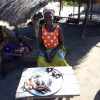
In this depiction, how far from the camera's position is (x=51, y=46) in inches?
237

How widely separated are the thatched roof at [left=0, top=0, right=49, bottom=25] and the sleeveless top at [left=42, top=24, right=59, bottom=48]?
1.33 m

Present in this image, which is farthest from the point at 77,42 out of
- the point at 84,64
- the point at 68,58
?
the point at 84,64

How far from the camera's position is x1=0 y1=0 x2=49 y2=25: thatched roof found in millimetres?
7168

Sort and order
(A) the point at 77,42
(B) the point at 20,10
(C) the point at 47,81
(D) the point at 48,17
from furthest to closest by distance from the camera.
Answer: (A) the point at 77,42 < (B) the point at 20,10 < (D) the point at 48,17 < (C) the point at 47,81

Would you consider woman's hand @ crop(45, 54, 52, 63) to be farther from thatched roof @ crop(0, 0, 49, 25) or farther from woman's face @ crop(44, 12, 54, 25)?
thatched roof @ crop(0, 0, 49, 25)

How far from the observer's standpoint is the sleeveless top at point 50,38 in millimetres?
5938

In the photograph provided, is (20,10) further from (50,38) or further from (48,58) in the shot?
(48,58)

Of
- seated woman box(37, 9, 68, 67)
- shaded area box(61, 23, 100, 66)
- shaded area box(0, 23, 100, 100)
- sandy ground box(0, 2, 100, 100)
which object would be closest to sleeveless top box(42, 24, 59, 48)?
seated woman box(37, 9, 68, 67)

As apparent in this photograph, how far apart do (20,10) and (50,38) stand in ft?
5.65

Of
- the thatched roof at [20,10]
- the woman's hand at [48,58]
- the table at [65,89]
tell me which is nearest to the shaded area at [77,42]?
the thatched roof at [20,10]

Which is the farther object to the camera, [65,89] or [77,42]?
[77,42]

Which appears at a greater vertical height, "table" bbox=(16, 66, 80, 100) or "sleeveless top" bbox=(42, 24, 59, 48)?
"sleeveless top" bbox=(42, 24, 59, 48)

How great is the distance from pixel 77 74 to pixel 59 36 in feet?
4.42

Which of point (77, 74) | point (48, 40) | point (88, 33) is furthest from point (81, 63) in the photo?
point (88, 33)
